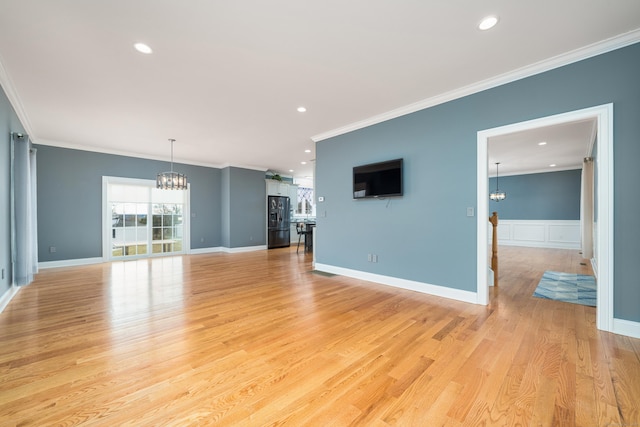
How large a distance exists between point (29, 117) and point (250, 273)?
14.9 ft

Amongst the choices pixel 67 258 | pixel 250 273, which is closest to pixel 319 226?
pixel 250 273

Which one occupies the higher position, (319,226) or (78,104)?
(78,104)

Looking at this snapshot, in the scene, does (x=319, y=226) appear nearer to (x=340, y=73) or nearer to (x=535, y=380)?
(x=340, y=73)

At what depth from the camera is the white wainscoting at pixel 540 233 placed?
28.7 feet

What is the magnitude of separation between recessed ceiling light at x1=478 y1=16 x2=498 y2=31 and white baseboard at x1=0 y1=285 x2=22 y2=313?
5950 millimetres

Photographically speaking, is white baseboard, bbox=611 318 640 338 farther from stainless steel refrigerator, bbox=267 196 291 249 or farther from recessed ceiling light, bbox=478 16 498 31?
stainless steel refrigerator, bbox=267 196 291 249

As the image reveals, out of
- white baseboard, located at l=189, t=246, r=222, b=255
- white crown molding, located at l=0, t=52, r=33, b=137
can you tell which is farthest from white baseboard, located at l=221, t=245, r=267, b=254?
white crown molding, located at l=0, t=52, r=33, b=137

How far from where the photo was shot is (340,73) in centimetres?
309

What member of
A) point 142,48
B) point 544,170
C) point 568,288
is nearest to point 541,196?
point 544,170

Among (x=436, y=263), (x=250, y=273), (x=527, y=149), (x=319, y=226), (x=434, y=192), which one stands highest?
(x=527, y=149)

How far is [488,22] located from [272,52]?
77.5 inches

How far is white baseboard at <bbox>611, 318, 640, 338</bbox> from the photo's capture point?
2.43 m

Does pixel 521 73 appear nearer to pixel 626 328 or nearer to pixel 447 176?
pixel 447 176

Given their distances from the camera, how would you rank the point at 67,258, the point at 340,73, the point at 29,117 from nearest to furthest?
1. the point at 340,73
2. the point at 29,117
3. the point at 67,258
